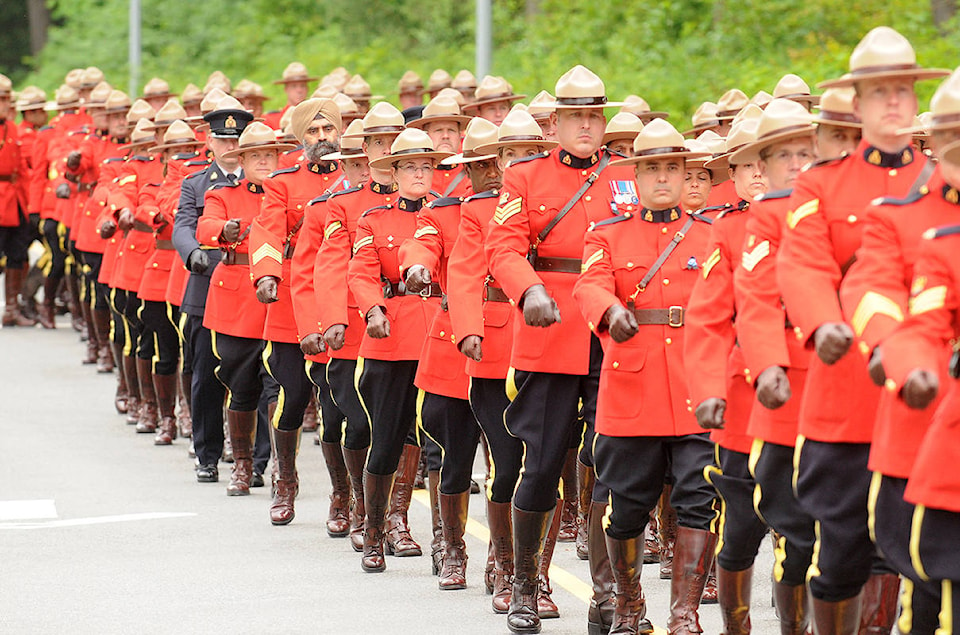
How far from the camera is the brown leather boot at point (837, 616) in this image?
6430 millimetres

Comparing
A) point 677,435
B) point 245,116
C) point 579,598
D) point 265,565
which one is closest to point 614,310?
point 677,435

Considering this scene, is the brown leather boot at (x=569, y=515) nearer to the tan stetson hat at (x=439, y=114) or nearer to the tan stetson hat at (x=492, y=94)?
the tan stetson hat at (x=439, y=114)

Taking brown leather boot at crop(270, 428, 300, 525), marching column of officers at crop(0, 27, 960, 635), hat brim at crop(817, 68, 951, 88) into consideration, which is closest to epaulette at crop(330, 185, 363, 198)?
marching column of officers at crop(0, 27, 960, 635)

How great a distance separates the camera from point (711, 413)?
7.09 meters

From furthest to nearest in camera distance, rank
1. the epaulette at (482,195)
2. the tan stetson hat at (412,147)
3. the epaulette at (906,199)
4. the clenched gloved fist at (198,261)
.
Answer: the clenched gloved fist at (198,261) → the tan stetson hat at (412,147) → the epaulette at (482,195) → the epaulette at (906,199)

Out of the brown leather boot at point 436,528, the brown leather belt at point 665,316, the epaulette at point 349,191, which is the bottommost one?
the brown leather boot at point 436,528

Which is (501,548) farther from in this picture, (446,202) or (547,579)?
(446,202)

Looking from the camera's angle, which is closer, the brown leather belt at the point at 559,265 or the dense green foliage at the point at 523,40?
the brown leather belt at the point at 559,265

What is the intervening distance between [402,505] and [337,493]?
2.20 feet

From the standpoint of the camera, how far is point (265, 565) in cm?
1024

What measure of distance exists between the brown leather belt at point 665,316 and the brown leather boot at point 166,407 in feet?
23.7

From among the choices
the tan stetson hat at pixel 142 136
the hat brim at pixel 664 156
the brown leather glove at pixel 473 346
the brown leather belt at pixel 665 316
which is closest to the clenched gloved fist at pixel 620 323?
the brown leather belt at pixel 665 316

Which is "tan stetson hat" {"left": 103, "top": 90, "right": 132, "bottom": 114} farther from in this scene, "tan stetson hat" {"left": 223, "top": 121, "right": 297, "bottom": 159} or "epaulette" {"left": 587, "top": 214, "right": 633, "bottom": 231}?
"epaulette" {"left": 587, "top": 214, "right": 633, "bottom": 231}

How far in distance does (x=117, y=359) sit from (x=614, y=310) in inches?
367
